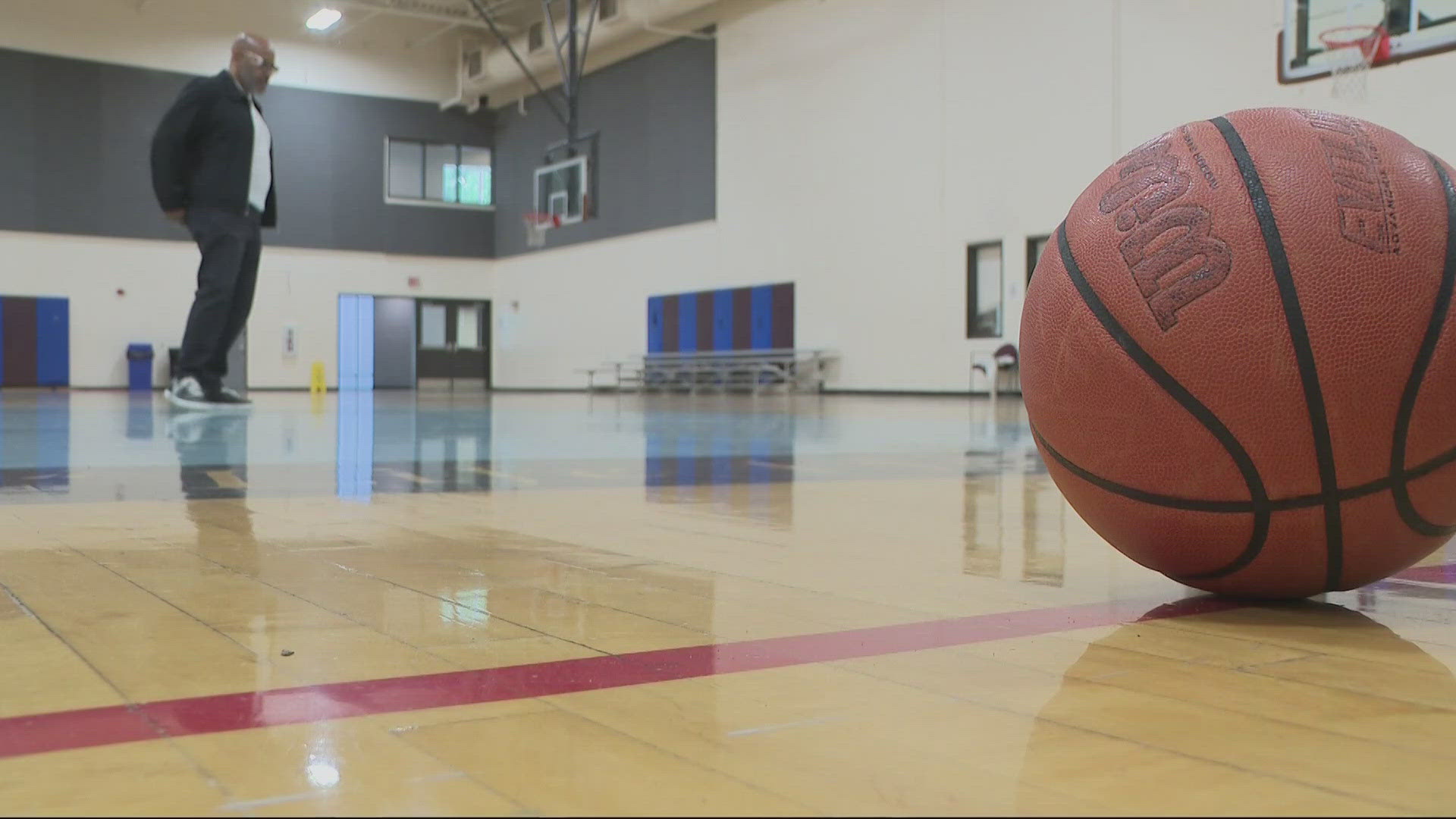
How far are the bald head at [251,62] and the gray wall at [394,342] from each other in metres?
18.6

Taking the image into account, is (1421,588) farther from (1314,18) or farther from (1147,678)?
(1314,18)

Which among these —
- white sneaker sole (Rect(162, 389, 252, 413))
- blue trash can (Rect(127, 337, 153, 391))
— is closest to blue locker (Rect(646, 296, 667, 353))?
blue trash can (Rect(127, 337, 153, 391))

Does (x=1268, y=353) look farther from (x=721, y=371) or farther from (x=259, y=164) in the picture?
(x=721, y=371)

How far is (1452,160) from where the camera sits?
38.5 feet

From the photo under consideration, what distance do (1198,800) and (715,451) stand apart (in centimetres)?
498

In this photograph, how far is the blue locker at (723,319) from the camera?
69.7 feet

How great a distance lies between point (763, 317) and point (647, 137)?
4.24 m

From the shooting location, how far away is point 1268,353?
182 centimetres

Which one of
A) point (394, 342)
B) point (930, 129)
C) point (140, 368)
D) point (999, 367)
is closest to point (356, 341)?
point (394, 342)

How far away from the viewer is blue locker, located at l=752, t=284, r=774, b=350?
20297 mm

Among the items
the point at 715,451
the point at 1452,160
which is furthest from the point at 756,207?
the point at 715,451

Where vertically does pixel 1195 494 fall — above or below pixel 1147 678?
above

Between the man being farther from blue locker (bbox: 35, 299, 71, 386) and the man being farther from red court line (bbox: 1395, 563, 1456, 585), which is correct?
blue locker (bbox: 35, 299, 71, 386)

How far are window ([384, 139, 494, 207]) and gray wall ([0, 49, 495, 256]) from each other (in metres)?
0.35
